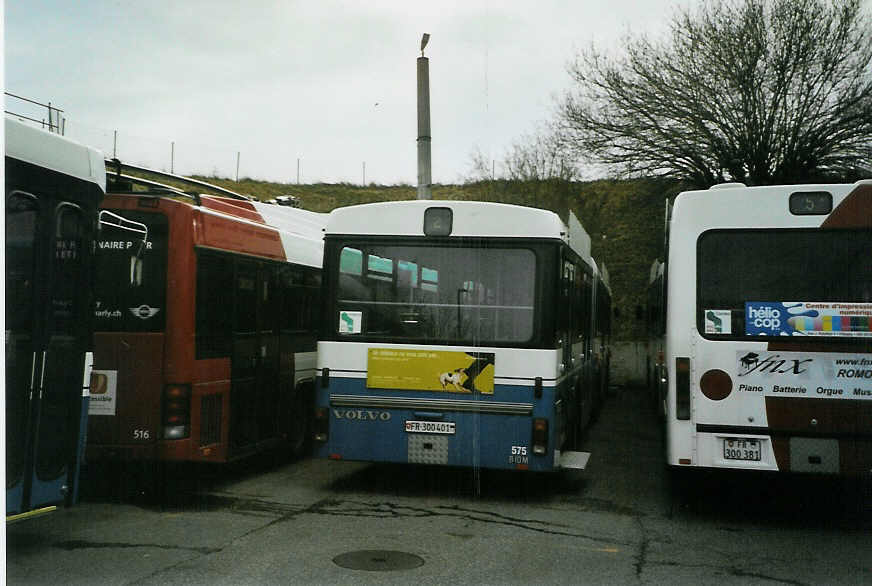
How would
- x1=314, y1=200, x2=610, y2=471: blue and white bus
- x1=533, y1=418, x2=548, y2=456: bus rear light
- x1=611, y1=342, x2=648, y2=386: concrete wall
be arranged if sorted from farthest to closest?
x1=611, y1=342, x2=648, y2=386: concrete wall
x1=314, y1=200, x2=610, y2=471: blue and white bus
x1=533, y1=418, x2=548, y2=456: bus rear light

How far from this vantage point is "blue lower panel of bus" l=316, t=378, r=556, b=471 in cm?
923

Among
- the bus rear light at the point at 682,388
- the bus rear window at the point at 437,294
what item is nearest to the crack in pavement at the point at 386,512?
the bus rear light at the point at 682,388

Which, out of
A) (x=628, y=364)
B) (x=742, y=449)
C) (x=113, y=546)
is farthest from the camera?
(x=628, y=364)

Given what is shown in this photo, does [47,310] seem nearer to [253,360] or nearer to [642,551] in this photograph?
[253,360]

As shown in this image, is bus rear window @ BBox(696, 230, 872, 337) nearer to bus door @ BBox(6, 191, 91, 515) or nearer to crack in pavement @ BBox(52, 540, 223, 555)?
crack in pavement @ BBox(52, 540, 223, 555)

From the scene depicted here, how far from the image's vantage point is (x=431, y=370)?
9438mm

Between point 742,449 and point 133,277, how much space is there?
5.66 meters

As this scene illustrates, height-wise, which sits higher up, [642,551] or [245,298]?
[245,298]

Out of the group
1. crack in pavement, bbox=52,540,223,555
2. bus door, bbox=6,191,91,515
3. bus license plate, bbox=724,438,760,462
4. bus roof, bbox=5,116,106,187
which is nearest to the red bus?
bus roof, bbox=5,116,106,187

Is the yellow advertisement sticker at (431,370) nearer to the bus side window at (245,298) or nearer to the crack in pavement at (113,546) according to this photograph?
the bus side window at (245,298)

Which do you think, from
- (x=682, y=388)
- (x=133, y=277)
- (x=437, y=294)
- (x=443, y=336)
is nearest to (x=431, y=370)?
(x=443, y=336)

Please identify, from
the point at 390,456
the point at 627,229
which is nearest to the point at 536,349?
the point at 390,456

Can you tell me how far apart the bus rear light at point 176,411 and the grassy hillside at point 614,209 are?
16048 mm

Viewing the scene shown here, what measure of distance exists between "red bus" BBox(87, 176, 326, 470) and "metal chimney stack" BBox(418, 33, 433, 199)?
5.70m
